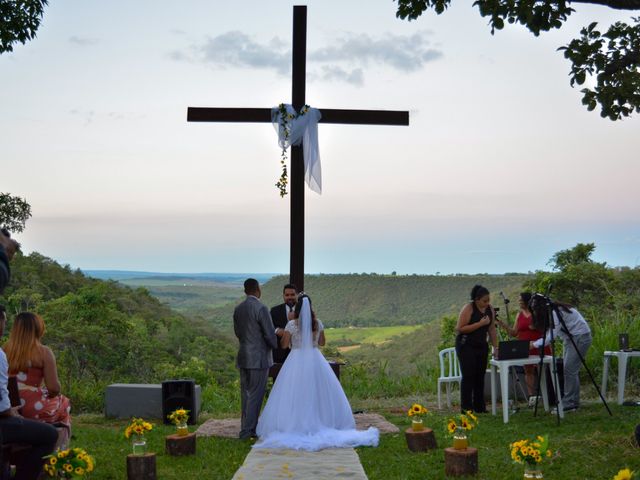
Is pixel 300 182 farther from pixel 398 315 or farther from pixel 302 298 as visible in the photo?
pixel 398 315

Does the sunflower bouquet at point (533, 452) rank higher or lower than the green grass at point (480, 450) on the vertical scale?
higher

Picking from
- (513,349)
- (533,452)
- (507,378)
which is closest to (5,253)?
(533,452)

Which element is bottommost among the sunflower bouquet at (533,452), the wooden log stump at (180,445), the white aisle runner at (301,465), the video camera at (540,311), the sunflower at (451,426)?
the white aisle runner at (301,465)

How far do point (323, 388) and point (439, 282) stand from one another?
28.9 metres

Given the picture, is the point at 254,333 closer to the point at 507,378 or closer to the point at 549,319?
the point at 507,378

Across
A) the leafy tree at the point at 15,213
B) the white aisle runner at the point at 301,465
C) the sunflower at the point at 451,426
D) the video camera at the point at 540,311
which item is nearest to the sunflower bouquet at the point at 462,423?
the sunflower at the point at 451,426

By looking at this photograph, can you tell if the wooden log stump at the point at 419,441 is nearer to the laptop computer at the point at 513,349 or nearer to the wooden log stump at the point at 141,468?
the laptop computer at the point at 513,349

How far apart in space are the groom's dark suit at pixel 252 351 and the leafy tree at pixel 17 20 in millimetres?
5605

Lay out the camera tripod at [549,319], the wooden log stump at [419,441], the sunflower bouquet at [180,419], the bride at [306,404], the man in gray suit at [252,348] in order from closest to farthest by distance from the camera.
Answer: the sunflower bouquet at [180,419], the wooden log stump at [419,441], the bride at [306,404], the man in gray suit at [252,348], the camera tripod at [549,319]

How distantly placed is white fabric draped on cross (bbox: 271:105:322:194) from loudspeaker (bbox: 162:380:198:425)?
318cm

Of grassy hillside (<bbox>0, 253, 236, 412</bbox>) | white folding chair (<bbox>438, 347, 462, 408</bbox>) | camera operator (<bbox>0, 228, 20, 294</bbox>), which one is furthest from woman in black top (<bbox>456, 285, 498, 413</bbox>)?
camera operator (<bbox>0, 228, 20, 294</bbox>)

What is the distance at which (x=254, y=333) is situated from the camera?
30.9ft

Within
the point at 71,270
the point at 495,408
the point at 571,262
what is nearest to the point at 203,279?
the point at 71,270

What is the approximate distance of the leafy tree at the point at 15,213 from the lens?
1912cm
